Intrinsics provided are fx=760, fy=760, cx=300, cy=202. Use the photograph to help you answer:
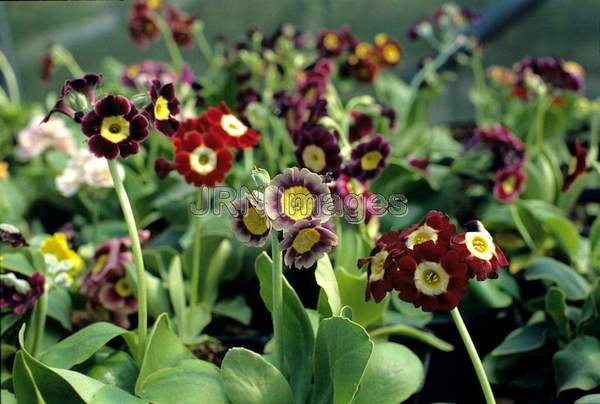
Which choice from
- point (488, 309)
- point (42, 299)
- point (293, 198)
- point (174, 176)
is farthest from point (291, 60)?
point (293, 198)

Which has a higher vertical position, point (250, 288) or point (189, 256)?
point (189, 256)

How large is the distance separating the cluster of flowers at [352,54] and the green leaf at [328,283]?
→ 1.15 m

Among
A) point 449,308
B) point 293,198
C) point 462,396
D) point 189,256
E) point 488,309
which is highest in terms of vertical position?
point 293,198

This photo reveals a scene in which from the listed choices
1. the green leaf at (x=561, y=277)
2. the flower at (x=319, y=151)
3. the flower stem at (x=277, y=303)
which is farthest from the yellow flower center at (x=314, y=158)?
the green leaf at (x=561, y=277)

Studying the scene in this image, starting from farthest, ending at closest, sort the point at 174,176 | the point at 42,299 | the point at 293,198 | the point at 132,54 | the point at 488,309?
the point at 132,54, the point at 174,176, the point at 488,309, the point at 42,299, the point at 293,198

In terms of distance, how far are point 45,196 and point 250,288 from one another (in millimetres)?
762

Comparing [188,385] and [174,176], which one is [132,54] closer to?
[174,176]

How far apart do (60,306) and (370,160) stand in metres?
0.59

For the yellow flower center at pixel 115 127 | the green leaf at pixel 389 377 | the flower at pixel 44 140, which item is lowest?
the green leaf at pixel 389 377

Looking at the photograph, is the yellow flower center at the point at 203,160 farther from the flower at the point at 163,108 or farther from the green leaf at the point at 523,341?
the green leaf at the point at 523,341

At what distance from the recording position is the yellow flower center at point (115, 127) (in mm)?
956

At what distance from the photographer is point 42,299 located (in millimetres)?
1192

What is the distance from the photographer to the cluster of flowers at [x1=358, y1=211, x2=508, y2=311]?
88 centimetres

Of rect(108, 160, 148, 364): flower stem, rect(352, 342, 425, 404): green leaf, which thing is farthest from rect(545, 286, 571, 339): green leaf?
rect(108, 160, 148, 364): flower stem
